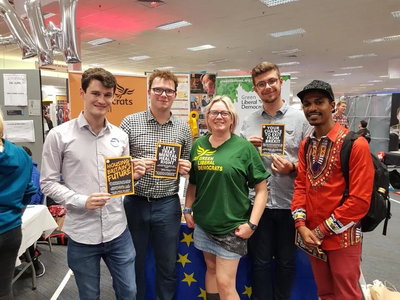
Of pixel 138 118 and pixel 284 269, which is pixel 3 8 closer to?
pixel 138 118

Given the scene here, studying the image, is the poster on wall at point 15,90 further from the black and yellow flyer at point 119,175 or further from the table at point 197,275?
the black and yellow flyer at point 119,175

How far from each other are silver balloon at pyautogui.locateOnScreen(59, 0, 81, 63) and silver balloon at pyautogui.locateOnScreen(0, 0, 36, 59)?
2.36 ft

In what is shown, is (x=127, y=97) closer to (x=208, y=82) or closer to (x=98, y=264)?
(x=208, y=82)

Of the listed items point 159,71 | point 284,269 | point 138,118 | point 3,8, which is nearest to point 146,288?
point 284,269

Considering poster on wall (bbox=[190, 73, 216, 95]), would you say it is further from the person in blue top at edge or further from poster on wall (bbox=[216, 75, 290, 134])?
the person in blue top at edge

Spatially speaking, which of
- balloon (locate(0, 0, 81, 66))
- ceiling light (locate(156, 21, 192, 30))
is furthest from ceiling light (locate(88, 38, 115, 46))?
balloon (locate(0, 0, 81, 66))

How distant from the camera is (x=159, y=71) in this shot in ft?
6.17

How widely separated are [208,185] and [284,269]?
86 centimetres

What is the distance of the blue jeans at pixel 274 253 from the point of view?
6.41ft

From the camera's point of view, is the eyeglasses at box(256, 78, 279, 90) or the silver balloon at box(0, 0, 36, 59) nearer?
the eyeglasses at box(256, 78, 279, 90)

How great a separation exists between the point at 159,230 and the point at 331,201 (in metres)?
1.10

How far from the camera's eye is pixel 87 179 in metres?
1.61

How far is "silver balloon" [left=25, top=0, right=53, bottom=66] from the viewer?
435 cm

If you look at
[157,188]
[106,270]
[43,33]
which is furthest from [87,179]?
[43,33]
